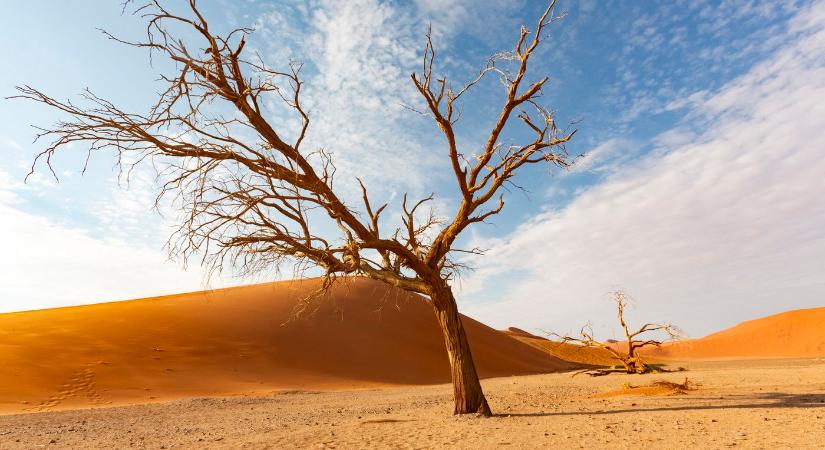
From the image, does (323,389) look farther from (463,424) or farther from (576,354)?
(576,354)

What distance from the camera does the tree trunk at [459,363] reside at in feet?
28.0

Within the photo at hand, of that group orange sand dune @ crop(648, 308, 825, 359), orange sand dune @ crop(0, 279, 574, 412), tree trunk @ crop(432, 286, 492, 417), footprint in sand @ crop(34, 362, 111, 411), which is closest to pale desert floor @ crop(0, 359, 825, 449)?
tree trunk @ crop(432, 286, 492, 417)

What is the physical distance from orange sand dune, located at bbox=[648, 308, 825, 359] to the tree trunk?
48691 millimetres

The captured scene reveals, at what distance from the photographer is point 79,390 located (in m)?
14.8

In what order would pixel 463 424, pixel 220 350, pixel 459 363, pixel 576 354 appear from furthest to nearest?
pixel 576 354, pixel 220 350, pixel 459 363, pixel 463 424

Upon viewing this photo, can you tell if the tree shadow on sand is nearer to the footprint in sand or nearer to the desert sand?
the desert sand

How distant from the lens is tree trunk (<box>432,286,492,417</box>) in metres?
8.53

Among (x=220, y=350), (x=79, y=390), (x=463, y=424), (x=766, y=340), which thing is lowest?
(x=79, y=390)

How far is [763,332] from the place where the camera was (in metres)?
52.6

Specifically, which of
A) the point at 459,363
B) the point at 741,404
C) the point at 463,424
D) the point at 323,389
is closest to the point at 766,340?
the point at 323,389

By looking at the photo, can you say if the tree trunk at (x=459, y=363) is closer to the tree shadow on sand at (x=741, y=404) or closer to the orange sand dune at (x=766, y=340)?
the tree shadow on sand at (x=741, y=404)

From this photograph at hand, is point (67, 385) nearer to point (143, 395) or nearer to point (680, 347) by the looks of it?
point (143, 395)

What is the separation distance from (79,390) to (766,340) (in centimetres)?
6023

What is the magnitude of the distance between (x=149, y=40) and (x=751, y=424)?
10.0 metres
